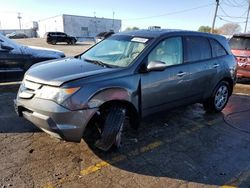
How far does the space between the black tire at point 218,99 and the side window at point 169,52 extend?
1581mm

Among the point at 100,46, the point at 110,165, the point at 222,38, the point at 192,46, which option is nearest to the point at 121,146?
the point at 110,165

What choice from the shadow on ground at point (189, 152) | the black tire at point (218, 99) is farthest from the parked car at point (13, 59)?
the black tire at point (218, 99)

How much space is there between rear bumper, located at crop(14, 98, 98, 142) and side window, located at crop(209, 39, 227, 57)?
11.2ft

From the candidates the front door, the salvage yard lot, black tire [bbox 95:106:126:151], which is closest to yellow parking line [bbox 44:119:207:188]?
the salvage yard lot

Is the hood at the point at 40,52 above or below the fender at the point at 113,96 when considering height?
above

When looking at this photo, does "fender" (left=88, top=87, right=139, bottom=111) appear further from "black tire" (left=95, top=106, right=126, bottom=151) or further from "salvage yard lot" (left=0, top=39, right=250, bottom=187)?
"salvage yard lot" (left=0, top=39, right=250, bottom=187)

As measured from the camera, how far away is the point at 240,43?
31.6 feet

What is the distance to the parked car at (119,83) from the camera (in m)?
3.67

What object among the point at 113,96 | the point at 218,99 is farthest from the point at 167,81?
the point at 218,99

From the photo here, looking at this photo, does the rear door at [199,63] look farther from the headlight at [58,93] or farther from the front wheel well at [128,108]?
the headlight at [58,93]

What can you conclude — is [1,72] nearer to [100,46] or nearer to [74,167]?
[100,46]

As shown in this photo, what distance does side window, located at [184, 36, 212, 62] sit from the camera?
5.24 m

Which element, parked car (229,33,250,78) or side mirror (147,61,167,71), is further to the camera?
parked car (229,33,250,78)

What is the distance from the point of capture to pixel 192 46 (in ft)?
17.7
